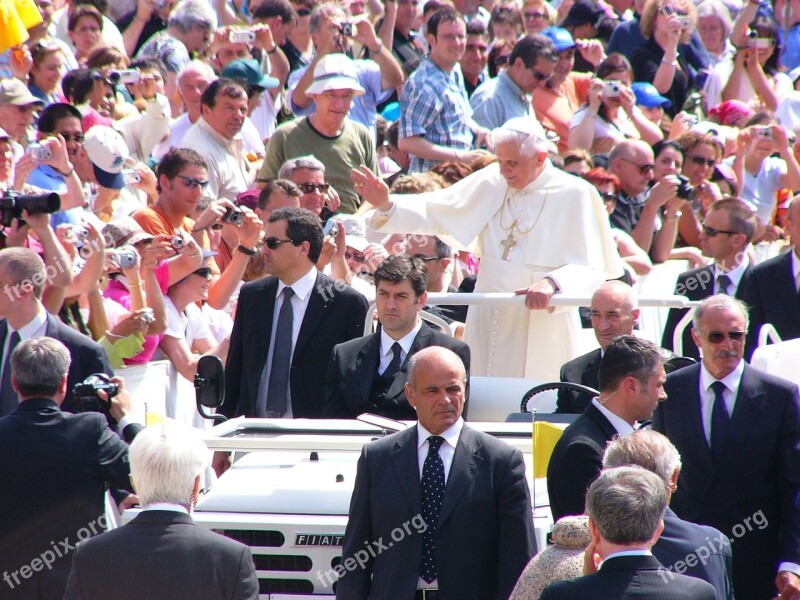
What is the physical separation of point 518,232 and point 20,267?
11.4ft

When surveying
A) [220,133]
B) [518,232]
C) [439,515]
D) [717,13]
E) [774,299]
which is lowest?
[439,515]

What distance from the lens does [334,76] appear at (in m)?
10.3

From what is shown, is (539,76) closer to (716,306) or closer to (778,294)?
(778,294)

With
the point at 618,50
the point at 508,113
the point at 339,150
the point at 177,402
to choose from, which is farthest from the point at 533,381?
the point at 618,50

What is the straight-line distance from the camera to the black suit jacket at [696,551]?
448 centimetres

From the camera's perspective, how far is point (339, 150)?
10.5 m

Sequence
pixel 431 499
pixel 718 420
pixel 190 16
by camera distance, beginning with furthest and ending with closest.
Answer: pixel 190 16 → pixel 718 420 → pixel 431 499

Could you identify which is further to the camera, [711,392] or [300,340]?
[300,340]

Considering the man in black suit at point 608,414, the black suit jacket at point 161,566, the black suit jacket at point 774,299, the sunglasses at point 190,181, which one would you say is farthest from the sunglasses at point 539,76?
the black suit jacket at point 161,566

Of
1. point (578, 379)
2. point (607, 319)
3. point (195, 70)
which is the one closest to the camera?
point (607, 319)

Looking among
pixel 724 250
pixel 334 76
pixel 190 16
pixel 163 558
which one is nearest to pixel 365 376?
pixel 163 558

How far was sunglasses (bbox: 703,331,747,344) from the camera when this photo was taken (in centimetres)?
589

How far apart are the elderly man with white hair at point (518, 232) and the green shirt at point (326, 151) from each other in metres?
1.86

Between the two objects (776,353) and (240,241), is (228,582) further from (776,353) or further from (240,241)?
(240,241)
